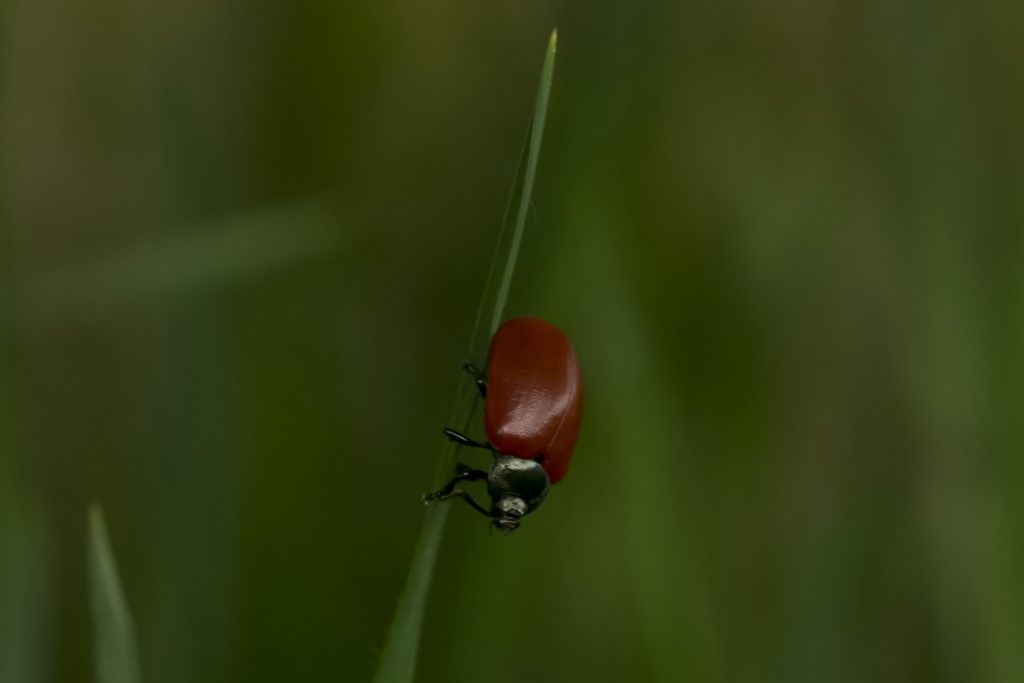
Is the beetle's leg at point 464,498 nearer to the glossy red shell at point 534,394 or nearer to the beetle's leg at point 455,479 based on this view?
the beetle's leg at point 455,479

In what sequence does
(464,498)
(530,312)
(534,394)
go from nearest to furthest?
(464,498), (530,312), (534,394)

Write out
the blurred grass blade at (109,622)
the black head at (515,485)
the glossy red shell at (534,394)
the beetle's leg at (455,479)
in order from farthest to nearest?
the black head at (515,485) < the glossy red shell at (534,394) < the beetle's leg at (455,479) < the blurred grass blade at (109,622)

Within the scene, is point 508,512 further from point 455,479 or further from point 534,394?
point 455,479

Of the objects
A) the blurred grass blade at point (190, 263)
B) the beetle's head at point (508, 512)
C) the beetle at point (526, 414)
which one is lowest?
the beetle's head at point (508, 512)

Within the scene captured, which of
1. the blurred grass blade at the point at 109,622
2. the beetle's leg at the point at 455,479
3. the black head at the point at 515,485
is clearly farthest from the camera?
the black head at the point at 515,485

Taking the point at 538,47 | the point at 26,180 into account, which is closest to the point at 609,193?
the point at 538,47

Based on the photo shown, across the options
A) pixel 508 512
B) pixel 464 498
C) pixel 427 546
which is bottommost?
pixel 508 512

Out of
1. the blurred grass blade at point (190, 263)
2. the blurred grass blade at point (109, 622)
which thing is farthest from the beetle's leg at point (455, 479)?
the blurred grass blade at point (190, 263)

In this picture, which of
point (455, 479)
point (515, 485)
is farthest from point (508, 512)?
point (455, 479)
